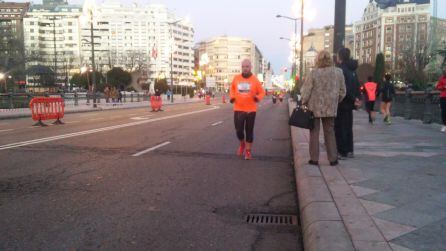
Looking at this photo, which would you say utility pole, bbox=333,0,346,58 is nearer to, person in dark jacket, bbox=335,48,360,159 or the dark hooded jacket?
the dark hooded jacket

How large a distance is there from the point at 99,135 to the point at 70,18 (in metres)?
163

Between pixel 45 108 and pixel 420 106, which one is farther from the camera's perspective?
pixel 45 108

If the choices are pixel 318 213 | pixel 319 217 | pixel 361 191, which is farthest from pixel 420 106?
pixel 319 217

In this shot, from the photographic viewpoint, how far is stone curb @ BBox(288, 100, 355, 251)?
3.37 m

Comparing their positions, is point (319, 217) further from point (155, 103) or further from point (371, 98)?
point (155, 103)

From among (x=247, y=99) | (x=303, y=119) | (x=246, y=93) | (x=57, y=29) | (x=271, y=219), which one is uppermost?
(x=57, y=29)

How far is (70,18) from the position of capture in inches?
6319

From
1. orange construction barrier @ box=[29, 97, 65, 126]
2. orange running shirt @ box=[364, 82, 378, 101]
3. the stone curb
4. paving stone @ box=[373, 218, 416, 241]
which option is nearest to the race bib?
the stone curb

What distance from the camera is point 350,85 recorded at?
7.35 metres

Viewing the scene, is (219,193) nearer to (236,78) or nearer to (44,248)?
(44,248)

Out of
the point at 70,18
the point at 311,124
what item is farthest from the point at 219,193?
the point at 70,18

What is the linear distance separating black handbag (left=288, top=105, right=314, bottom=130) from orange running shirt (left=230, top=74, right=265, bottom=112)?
176 cm

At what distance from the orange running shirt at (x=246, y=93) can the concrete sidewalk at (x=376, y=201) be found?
4.87 feet

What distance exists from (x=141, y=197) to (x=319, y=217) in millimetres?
2376
